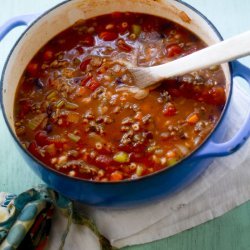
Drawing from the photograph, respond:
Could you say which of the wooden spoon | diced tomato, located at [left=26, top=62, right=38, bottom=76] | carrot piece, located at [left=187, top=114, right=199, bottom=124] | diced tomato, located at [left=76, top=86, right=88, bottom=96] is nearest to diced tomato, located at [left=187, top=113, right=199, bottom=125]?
carrot piece, located at [left=187, top=114, right=199, bottom=124]

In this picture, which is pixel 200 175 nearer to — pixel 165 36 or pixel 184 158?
pixel 184 158

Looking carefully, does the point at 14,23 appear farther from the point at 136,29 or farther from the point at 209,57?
the point at 209,57

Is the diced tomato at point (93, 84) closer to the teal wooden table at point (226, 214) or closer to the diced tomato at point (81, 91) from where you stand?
the diced tomato at point (81, 91)

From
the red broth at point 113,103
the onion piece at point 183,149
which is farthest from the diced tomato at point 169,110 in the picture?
the onion piece at point 183,149

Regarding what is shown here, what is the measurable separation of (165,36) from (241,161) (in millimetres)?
498

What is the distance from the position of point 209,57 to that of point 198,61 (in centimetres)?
5

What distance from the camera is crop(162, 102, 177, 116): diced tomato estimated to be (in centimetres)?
178

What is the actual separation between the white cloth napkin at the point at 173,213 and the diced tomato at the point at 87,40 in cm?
57

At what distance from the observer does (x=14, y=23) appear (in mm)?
1919

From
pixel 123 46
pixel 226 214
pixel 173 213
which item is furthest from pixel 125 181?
pixel 123 46

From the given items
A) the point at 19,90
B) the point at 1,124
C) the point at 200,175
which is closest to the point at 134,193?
the point at 200,175

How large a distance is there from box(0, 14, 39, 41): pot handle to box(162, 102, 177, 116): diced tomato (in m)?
0.57

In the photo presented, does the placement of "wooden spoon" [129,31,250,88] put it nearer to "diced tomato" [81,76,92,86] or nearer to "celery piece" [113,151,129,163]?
"diced tomato" [81,76,92,86]

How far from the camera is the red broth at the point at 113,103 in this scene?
1.73 metres
